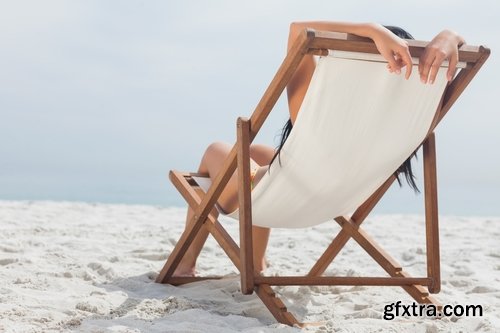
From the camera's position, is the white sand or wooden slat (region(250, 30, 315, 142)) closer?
wooden slat (region(250, 30, 315, 142))

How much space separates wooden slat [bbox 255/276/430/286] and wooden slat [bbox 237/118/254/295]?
5cm

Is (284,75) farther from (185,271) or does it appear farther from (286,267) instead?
(286,267)

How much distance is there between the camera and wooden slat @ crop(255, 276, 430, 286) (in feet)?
7.99

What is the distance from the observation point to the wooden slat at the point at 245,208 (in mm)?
2410

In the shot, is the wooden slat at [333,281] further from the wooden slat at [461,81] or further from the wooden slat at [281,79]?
the wooden slat at [461,81]

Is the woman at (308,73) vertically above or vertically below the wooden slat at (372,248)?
above

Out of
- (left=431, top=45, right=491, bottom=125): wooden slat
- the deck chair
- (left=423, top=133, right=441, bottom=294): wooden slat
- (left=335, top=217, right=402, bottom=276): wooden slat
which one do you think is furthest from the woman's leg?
→ (left=431, top=45, right=491, bottom=125): wooden slat

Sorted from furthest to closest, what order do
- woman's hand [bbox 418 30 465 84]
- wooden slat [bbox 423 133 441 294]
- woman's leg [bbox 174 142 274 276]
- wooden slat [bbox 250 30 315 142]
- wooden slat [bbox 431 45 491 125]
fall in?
woman's leg [bbox 174 142 274 276]
wooden slat [bbox 423 133 441 294]
wooden slat [bbox 431 45 491 125]
woman's hand [bbox 418 30 465 84]
wooden slat [bbox 250 30 315 142]

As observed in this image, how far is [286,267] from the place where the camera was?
3.94m

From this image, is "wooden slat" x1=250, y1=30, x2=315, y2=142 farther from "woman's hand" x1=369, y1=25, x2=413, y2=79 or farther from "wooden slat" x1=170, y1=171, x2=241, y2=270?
"wooden slat" x1=170, y1=171, x2=241, y2=270

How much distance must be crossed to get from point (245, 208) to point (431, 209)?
75 cm

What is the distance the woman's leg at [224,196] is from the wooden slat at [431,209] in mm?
756

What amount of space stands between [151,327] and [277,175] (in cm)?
69

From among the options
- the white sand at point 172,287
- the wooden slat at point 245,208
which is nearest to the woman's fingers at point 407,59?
the wooden slat at point 245,208
